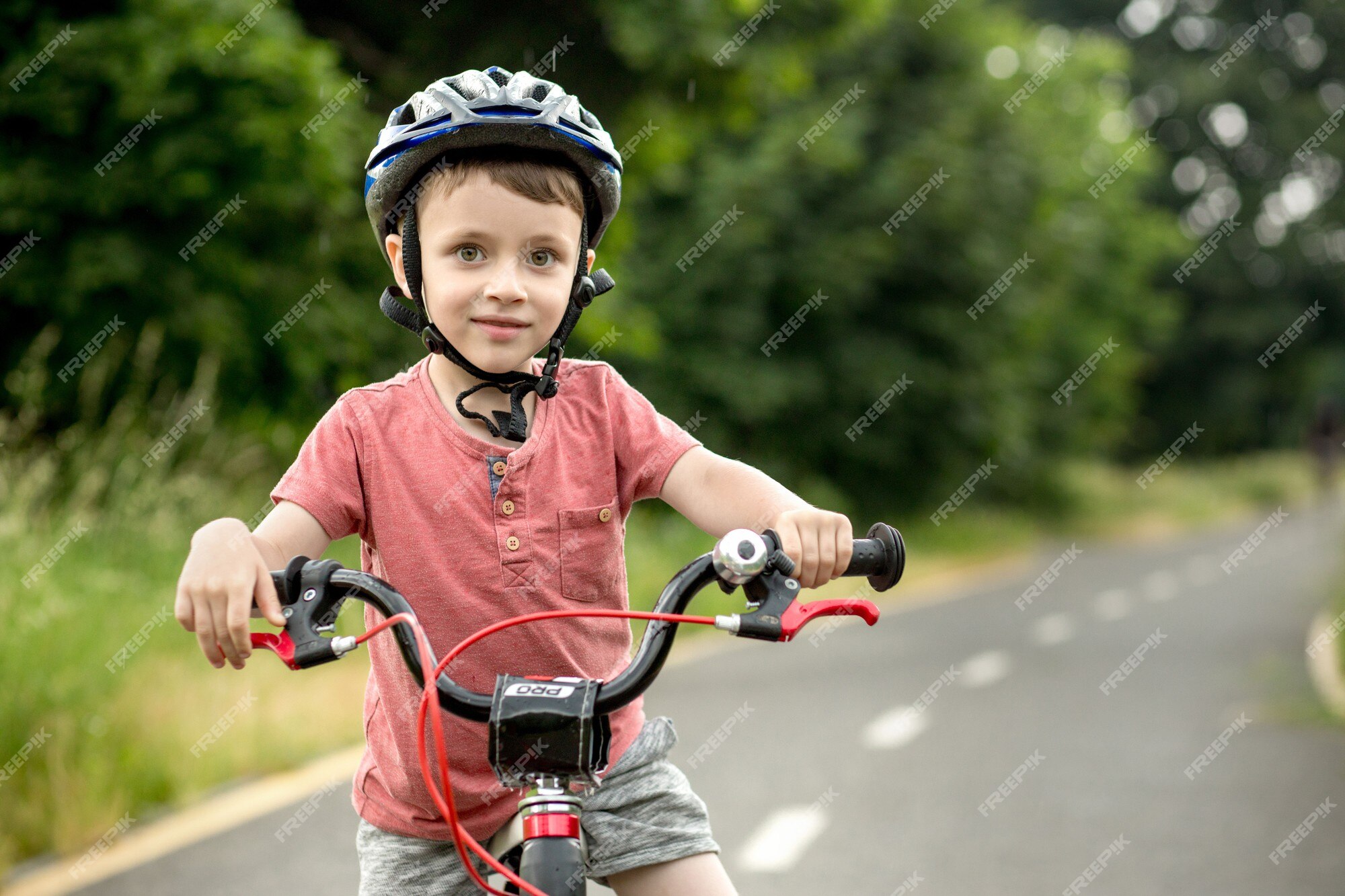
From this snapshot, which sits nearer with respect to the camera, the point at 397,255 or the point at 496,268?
the point at 496,268

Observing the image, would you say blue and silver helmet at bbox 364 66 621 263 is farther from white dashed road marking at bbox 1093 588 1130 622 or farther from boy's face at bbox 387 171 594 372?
white dashed road marking at bbox 1093 588 1130 622

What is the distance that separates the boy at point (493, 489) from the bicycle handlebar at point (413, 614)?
9.7 inches

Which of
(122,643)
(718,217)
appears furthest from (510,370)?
(718,217)

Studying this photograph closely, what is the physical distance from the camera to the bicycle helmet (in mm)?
2186

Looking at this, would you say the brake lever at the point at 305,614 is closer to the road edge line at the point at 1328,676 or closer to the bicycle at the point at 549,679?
the bicycle at the point at 549,679

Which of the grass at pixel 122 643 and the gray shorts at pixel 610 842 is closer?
the gray shorts at pixel 610 842

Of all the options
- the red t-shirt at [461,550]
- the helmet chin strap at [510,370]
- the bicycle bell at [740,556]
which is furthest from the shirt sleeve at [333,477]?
the bicycle bell at [740,556]

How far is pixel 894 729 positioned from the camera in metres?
8.47

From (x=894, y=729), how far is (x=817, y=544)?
679 cm

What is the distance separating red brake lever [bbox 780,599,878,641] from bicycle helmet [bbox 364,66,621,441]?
23.2 inches

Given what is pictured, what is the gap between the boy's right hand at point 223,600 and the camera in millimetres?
1803

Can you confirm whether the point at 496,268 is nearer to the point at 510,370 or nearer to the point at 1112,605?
the point at 510,370

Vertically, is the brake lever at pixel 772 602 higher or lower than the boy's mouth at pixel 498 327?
lower

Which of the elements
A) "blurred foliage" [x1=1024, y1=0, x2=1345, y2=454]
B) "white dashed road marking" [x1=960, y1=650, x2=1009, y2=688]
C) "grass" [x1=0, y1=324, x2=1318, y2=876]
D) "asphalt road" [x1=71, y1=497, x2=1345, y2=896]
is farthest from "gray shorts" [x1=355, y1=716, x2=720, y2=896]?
"blurred foliage" [x1=1024, y1=0, x2=1345, y2=454]
